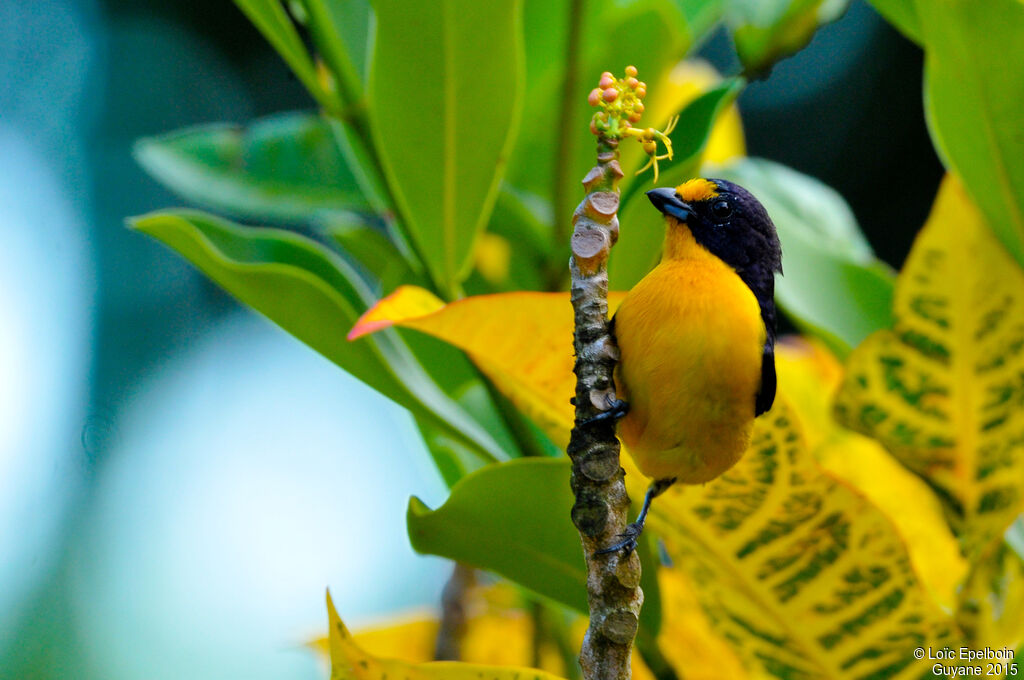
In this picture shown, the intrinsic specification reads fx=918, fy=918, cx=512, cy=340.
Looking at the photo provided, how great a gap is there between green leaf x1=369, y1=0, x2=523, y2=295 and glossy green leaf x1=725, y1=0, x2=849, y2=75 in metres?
0.23

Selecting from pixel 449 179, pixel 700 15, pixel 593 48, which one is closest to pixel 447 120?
pixel 449 179

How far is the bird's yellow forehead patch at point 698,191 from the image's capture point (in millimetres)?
500

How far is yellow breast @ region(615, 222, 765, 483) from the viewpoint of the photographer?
0.42 m

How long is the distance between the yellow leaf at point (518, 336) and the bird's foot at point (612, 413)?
0.29 feet

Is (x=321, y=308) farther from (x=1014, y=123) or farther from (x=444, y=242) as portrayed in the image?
(x=1014, y=123)

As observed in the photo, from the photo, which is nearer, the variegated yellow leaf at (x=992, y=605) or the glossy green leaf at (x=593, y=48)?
the variegated yellow leaf at (x=992, y=605)

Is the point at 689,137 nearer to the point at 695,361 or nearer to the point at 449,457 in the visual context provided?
the point at 695,361

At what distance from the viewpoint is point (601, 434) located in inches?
14.5

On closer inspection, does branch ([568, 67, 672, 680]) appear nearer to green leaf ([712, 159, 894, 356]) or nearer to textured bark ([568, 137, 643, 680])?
textured bark ([568, 137, 643, 680])

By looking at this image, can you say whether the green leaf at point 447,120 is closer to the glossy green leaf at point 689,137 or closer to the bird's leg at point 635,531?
the glossy green leaf at point 689,137

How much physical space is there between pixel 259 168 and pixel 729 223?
0.57 m

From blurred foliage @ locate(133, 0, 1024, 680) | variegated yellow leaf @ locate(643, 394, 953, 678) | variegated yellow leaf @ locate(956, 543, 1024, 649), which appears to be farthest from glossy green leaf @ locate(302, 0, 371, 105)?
variegated yellow leaf @ locate(956, 543, 1024, 649)

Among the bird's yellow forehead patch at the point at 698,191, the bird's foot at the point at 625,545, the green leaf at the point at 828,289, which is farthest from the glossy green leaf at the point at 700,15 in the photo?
the bird's foot at the point at 625,545

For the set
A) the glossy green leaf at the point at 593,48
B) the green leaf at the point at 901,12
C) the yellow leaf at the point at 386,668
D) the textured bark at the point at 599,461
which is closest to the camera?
the textured bark at the point at 599,461
